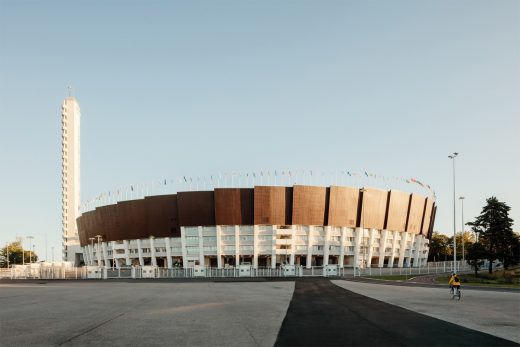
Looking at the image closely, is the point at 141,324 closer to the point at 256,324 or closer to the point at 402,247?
the point at 256,324

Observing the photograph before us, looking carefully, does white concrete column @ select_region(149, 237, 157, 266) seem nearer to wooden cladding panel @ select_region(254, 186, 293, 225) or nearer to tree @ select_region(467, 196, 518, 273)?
wooden cladding panel @ select_region(254, 186, 293, 225)

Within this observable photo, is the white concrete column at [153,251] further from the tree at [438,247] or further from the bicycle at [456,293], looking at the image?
the tree at [438,247]

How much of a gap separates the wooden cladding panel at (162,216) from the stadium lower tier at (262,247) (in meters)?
1.69

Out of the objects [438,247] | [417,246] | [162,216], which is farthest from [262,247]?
[438,247]

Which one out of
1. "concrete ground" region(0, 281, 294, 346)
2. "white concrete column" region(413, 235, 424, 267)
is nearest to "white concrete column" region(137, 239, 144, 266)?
"white concrete column" region(413, 235, 424, 267)

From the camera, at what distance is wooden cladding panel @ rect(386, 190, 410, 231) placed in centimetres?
10669

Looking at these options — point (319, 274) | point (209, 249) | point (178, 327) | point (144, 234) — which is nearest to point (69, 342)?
point (178, 327)

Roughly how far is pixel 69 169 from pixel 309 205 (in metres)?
113

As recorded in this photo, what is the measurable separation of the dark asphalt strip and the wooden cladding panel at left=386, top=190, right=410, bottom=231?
89.5 m

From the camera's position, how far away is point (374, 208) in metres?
104

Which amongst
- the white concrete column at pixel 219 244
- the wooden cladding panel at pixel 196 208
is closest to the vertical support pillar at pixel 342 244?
the white concrete column at pixel 219 244

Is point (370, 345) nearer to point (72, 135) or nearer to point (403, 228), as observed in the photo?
point (403, 228)

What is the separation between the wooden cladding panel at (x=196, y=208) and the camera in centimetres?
9594

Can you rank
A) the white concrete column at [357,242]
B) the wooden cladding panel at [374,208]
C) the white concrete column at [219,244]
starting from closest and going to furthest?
the white concrete column at [219,244]
the wooden cladding panel at [374,208]
the white concrete column at [357,242]
